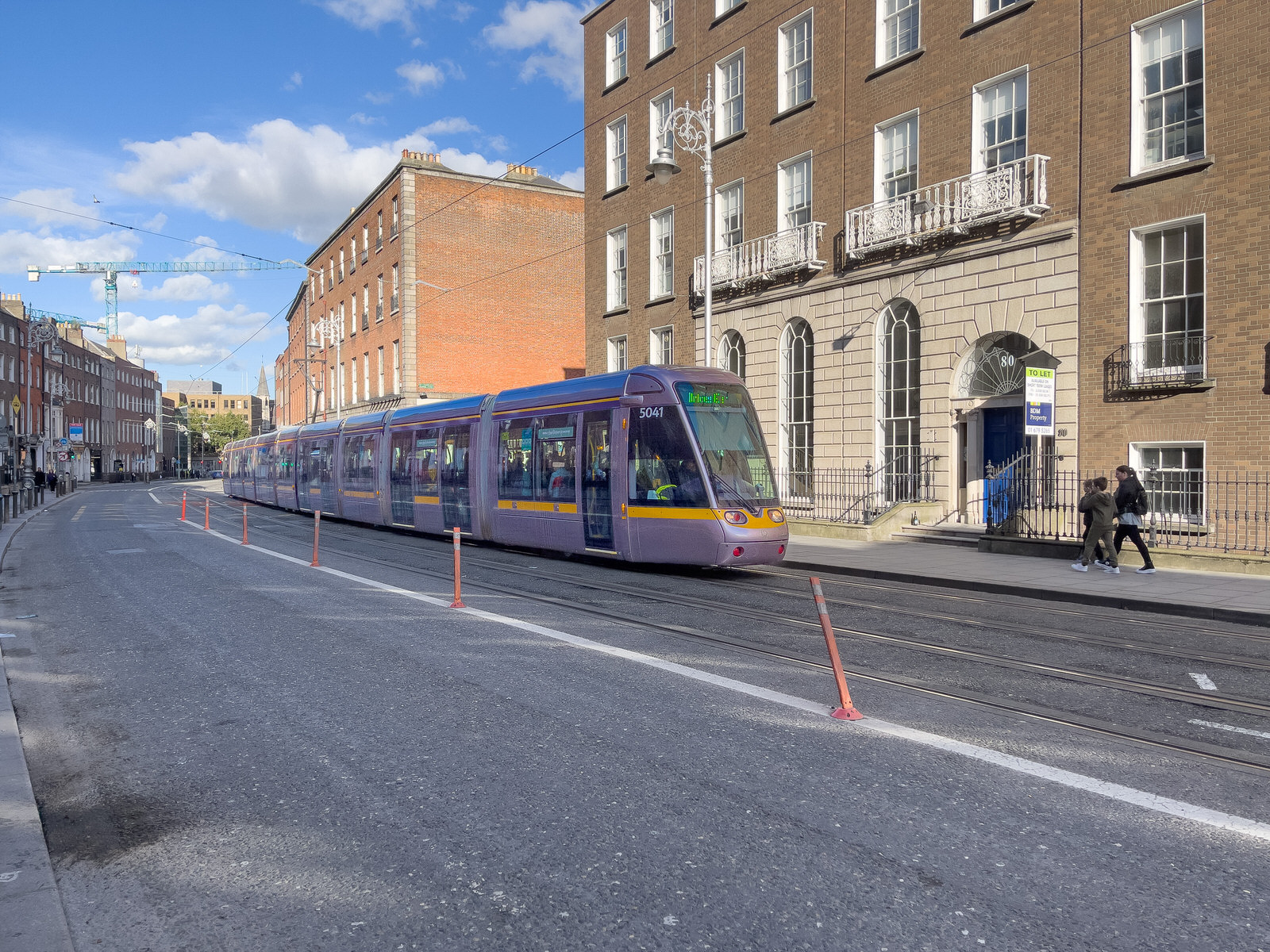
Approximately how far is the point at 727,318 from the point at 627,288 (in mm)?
4669

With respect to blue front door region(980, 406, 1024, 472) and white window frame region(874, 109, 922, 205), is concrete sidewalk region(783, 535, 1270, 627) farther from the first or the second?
white window frame region(874, 109, 922, 205)

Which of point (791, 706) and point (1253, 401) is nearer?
point (791, 706)

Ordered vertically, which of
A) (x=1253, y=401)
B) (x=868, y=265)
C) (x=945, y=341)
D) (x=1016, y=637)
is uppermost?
(x=868, y=265)

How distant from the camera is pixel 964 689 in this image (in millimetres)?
6645

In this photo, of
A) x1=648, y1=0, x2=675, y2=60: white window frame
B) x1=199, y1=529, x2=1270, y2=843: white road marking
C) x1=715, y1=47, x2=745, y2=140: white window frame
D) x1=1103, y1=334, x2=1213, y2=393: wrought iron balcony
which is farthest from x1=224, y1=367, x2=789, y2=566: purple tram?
x1=648, y1=0, x2=675, y2=60: white window frame

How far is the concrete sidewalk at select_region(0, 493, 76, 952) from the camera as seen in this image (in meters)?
3.12

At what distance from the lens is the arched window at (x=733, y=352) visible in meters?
24.4

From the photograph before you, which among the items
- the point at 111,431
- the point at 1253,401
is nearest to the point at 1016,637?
the point at 1253,401

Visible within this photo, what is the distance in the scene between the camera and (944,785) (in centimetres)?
459

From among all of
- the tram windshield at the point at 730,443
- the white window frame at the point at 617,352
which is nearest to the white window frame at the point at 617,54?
the white window frame at the point at 617,352

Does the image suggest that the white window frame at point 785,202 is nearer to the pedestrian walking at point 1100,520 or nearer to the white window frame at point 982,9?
the white window frame at point 982,9

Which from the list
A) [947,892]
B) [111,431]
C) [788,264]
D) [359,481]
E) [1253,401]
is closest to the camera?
[947,892]

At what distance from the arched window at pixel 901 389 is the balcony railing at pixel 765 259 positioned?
8.14ft

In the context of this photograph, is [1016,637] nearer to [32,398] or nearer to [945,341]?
[945,341]
